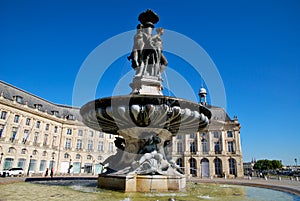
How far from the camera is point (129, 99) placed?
7.21 meters

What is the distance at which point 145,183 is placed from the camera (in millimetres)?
7281

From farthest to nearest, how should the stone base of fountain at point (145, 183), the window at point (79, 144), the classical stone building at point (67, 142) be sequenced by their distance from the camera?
the window at point (79, 144) < the classical stone building at point (67, 142) < the stone base of fountain at point (145, 183)

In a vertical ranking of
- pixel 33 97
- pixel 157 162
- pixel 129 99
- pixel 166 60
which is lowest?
pixel 157 162

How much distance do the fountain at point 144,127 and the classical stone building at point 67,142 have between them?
3213 centimetres

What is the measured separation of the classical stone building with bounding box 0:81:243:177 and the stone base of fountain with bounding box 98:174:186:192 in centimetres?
3338

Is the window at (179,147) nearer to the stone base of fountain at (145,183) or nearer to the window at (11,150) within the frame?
the window at (11,150)

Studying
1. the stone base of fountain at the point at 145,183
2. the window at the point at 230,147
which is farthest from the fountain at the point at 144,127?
the window at the point at 230,147

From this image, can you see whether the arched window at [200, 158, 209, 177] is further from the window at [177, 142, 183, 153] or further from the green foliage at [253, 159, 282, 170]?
the green foliage at [253, 159, 282, 170]

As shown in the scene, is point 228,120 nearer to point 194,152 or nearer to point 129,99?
point 194,152

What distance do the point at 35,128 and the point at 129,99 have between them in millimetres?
41725

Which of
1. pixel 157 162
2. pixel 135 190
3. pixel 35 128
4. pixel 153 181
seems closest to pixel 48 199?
pixel 135 190

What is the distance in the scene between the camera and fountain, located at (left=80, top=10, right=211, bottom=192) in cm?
729

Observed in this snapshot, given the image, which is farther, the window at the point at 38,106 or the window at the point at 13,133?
the window at the point at 38,106

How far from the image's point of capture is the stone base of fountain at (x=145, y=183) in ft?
23.5
